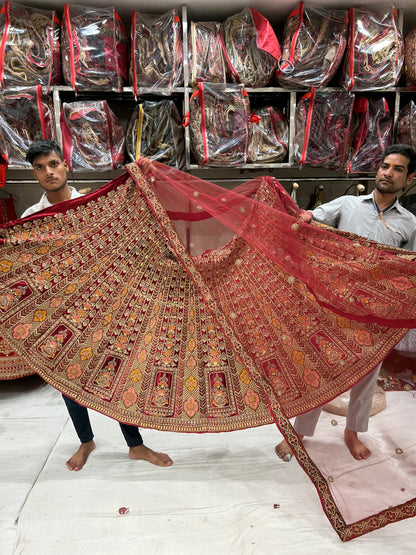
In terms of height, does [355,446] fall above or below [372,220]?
below

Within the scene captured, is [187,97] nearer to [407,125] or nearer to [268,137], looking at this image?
[268,137]

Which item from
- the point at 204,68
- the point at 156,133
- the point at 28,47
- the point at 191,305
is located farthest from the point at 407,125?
the point at 28,47

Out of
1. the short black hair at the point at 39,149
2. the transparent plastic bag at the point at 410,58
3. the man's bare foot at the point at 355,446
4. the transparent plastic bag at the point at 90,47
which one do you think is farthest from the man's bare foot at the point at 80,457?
the transparent plastic bag at the point at 410,58

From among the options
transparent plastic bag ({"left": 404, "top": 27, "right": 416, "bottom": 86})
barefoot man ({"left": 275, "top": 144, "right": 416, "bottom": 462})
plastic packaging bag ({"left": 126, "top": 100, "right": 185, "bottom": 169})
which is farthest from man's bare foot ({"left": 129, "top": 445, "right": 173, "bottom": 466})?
transparent plastic bag ({"left": 404, "top": 27, "right": 416, "bottom": 86})

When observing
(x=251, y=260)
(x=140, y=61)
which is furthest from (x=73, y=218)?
(x=140, y=61)

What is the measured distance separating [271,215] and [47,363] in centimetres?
106

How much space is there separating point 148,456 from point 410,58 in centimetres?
299

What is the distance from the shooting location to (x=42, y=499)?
138 cm

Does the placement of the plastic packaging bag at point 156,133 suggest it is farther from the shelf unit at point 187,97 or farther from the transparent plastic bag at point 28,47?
the transparent plastic bag at point 28,47

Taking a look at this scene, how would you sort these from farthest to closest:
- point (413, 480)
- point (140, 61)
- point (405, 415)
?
point (140, 61) → point (405, 415) → point (413, 480)

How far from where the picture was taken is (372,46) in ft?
7.52

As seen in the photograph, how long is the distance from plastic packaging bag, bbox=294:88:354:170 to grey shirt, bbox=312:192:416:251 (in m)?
0.54

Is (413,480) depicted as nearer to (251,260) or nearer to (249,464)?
(249,464)

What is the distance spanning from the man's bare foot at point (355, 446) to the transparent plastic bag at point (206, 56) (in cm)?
224
